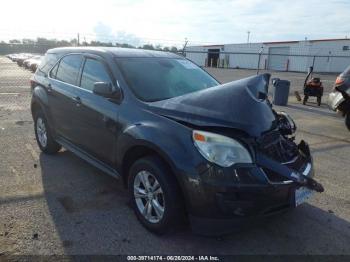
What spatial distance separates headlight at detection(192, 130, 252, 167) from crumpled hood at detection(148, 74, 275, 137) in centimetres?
14

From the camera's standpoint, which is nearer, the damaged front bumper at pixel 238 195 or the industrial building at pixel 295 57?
the damaged front bumper at pixel 238 195

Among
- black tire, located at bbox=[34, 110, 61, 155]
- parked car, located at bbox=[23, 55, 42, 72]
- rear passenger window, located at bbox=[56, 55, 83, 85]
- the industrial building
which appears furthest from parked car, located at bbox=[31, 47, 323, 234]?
the industrial building

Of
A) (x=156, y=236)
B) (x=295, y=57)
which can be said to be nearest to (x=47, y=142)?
(x=156, y=236)

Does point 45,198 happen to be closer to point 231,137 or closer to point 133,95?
point 133,95

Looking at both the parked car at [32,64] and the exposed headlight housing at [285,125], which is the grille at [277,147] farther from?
the parked car at [32,64]

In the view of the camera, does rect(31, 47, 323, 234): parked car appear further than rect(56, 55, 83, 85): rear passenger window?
No

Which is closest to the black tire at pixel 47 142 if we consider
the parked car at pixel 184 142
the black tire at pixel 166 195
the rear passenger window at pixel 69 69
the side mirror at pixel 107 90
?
the rear passenger window at pixel 69 69

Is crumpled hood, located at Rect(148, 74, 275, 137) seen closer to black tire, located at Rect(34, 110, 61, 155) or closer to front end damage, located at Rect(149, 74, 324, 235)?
front end damage, located at Rect(149, 74, 324, 235)

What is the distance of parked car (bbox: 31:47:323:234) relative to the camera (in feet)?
9.72

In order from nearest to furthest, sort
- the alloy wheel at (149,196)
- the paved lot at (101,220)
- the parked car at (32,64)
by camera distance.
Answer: the paved lot at (101,220)
the alloy wheel at (149,196)
the parked car at (32,64)

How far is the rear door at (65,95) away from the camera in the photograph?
4.78 meters

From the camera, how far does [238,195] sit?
9.55 feet

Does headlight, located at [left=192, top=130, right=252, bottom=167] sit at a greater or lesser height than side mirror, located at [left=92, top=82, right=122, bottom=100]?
lesser

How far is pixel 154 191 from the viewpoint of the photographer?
3.47 meters
